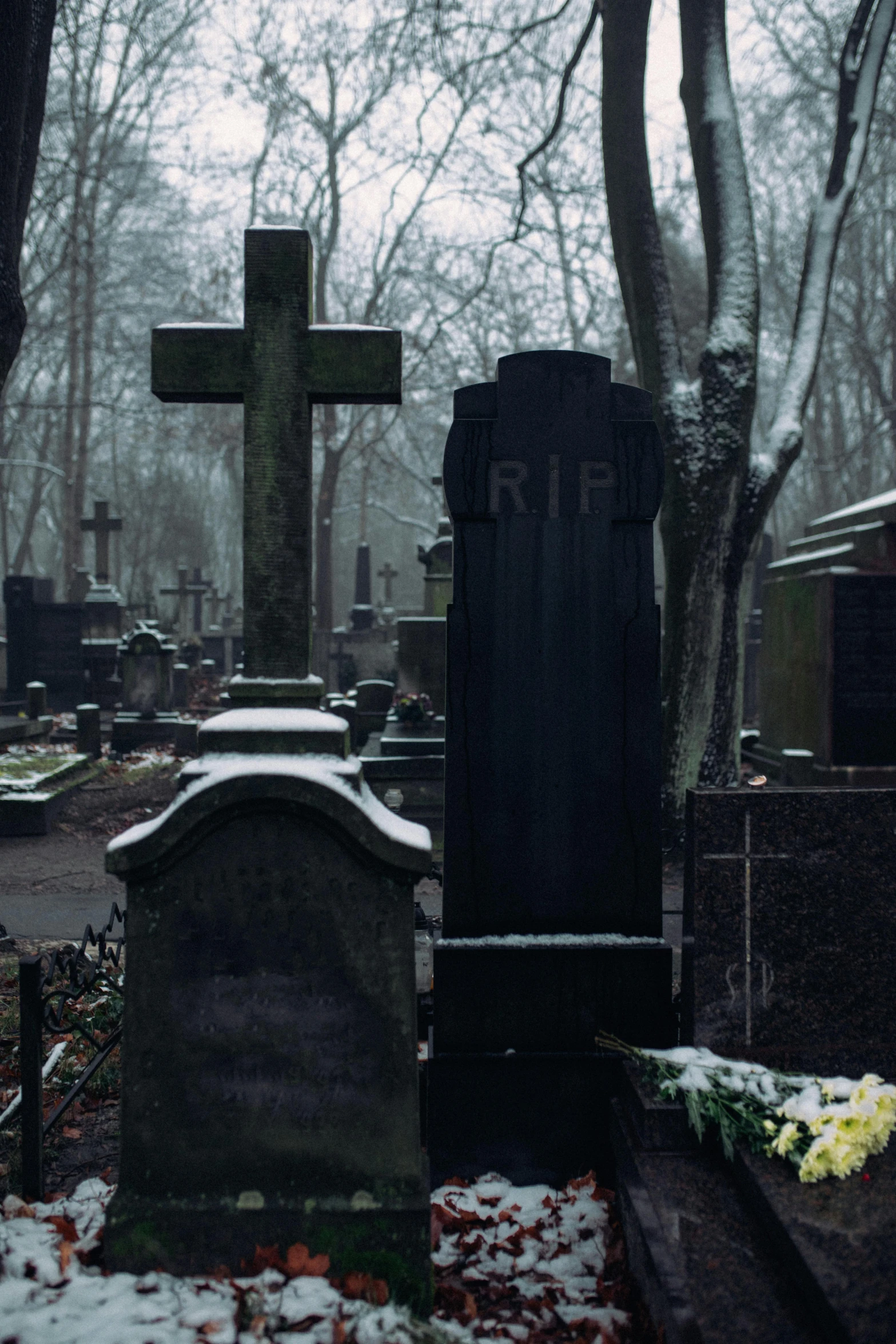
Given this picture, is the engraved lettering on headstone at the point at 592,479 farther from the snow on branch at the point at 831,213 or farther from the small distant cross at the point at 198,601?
the small distant cross at the point at 198,601

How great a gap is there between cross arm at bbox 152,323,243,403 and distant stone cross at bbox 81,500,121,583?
16902 mm

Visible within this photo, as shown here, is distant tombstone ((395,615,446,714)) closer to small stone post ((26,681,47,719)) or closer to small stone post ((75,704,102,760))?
small stone post ((75,704,102,760))

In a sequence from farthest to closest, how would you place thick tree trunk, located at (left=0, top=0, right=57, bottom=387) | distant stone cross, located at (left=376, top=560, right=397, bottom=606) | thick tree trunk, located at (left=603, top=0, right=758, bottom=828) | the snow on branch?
distant stone cross, located at (left=376, top=560, right=397, bottom=606)
the snow on branch
thick tree trunk, located at (left=603, top=0, right=758, bottom=828)
thick tree trunk, located at (left=0, top=0, right=57, bottom=387)

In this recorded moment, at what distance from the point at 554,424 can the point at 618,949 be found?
193 cm

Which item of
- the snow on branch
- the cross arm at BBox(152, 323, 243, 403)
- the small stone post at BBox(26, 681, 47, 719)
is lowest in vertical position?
the small stone post at BBox(26, 681, 47, 719)

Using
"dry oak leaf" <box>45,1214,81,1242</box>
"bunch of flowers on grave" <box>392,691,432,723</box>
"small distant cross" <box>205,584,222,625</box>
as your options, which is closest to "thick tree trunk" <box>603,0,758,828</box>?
"bunch of flowers on grave" <box>392,691,432,723</box>

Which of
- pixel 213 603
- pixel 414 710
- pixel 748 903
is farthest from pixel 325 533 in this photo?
pixel 748 903

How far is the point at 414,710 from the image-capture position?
10578 millimetres

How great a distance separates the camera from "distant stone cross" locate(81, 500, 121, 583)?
19297mm

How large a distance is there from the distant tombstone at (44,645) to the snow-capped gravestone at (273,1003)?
15360 millimetres

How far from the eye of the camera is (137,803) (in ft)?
33.3

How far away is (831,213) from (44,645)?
573 inches

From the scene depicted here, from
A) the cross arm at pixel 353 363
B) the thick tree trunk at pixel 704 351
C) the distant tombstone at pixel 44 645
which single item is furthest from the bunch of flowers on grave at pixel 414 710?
the distant tombstone at pixel 44 645

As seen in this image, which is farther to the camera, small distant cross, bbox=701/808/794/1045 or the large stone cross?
small distant cross, bbox=701/808/794/1045
